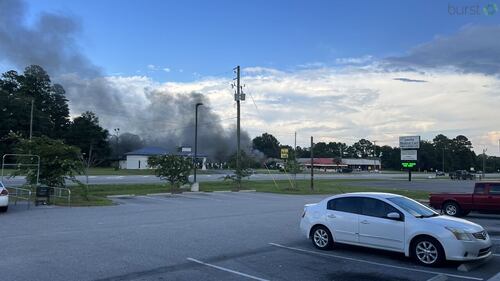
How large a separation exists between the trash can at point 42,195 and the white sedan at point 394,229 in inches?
587

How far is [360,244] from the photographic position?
10617 mm

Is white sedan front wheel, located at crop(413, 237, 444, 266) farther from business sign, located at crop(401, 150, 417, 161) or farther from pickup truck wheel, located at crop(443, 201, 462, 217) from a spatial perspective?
business sign, located at crop(401, 150, 417, 161)

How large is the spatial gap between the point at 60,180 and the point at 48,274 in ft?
58.6

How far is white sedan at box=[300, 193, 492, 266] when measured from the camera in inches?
372

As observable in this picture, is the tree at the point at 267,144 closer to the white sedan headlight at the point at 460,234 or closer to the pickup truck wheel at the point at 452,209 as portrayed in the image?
the pickup truck wheel at the point at 452,209

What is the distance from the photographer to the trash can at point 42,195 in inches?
877

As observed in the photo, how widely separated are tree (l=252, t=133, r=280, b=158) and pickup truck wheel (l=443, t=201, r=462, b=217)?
14989 centimetres

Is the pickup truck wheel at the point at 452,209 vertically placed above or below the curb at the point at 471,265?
above

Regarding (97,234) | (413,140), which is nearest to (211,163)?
(413,140)

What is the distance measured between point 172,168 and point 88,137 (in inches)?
3628

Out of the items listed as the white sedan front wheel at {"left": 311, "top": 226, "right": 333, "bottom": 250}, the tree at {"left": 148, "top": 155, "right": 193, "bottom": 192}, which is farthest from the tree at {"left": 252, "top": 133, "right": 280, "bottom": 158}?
the white sedan front wheel at {"left": 311, "top": 226, "right": 333, "bottom": 250}

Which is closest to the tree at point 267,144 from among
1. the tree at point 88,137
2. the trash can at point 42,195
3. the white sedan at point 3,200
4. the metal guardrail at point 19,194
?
the tree at point 88,137

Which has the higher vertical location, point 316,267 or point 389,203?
point 389,203

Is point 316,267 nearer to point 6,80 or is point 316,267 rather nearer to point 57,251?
point 57,251
